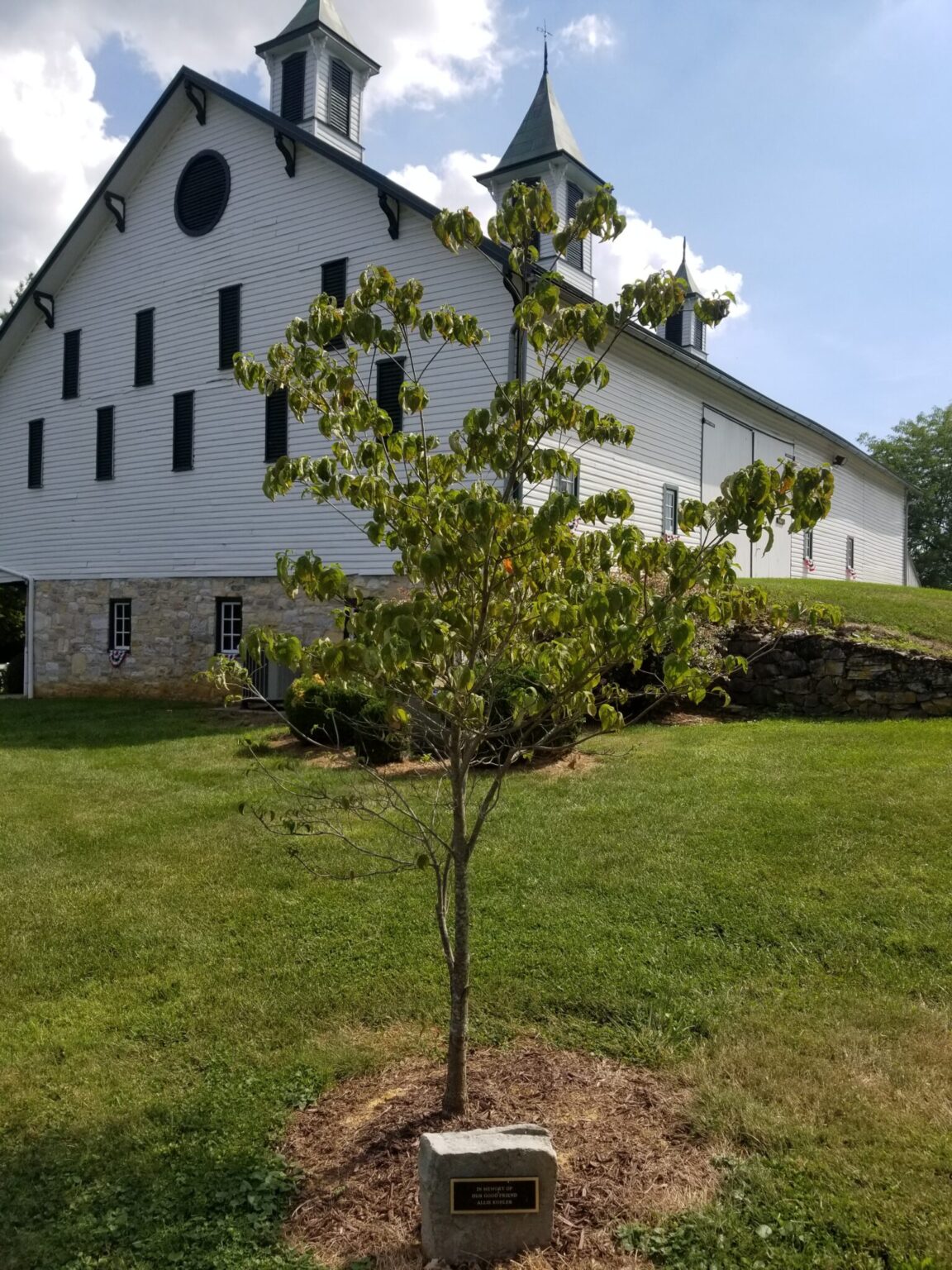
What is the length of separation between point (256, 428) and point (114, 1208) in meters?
16.0

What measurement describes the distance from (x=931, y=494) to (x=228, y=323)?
40.9 metres

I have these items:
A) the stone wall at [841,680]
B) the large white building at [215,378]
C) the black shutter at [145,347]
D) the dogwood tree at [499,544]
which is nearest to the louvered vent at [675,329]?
the large white building at [215,378]

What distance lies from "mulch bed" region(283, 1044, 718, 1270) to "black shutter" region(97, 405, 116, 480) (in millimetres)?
19075

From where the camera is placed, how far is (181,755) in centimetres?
1234

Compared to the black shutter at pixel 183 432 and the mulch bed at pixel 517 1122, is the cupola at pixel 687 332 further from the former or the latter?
the mulch bed at pixel 517 1122

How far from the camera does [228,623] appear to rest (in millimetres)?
19047

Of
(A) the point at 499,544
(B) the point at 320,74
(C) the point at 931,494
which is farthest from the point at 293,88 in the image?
(C) the point at 931,494

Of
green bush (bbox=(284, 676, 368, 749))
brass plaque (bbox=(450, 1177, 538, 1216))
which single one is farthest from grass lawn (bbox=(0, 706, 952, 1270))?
green bush (bbox=(284, 676, 368, 749))

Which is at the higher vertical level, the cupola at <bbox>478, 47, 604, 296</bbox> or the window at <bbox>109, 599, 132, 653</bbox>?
the cupola at <bbox>478, 47, 604, 296</bbox>

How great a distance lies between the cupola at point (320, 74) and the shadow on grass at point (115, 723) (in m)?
11.9

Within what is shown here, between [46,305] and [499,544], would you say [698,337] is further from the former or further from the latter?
[499,544]

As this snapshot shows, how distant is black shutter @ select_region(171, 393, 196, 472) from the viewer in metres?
19.3

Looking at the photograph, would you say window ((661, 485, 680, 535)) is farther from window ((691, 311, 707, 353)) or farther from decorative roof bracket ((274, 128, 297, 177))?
window ((691, 311, 707, 353))

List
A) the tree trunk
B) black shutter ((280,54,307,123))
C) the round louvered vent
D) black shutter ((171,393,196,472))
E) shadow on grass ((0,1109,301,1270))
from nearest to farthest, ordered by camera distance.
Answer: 1. shadow on grass ((0,1109,301,1270))
2. the tree trunk
3. the round louvered vent
4. black shutter ((171,393,196,472))
5. black shutter ((280,54,307,123))
